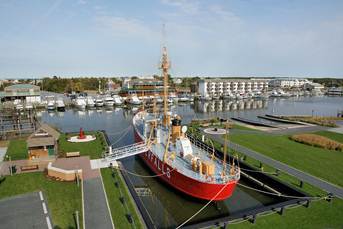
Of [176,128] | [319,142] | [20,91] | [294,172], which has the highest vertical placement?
[20,91]

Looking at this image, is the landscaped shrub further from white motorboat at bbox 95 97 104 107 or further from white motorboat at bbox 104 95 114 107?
white motorboat at bbox 95 97 104 107

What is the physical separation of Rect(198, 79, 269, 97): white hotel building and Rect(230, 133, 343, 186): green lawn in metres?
85.1

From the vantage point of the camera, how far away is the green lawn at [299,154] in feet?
75.4

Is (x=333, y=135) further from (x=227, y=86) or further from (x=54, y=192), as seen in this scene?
(x=227, y=86)

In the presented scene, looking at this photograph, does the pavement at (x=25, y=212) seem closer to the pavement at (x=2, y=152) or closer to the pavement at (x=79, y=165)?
the pavement at (x=79, y=165)

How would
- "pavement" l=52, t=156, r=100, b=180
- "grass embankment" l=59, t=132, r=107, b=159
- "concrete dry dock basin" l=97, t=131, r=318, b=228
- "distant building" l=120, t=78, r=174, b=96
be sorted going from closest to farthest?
"concrete dry dock basin" l=97, t=131, r=318, b=228 < "pavement" l=52, t=156, r=100, b=180 < "grass embankment" l=59, t=132, r=107, b=159 < "distant building" l=120, t=78, r=174, b=96

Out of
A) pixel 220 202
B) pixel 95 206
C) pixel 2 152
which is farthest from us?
pixel 2 152

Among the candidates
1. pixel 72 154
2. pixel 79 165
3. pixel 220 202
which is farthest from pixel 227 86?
pixel 220 202

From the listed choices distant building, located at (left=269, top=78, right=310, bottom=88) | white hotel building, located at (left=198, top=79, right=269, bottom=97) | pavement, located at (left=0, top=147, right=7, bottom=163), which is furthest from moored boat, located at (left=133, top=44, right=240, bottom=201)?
distant building, located at (left=269, top=78, right=310, bottom=88)

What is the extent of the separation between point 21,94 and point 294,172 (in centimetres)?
8670

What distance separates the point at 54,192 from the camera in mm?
18875

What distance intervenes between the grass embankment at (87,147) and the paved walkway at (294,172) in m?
16.7

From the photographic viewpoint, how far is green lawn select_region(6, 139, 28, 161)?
27672 millimetres

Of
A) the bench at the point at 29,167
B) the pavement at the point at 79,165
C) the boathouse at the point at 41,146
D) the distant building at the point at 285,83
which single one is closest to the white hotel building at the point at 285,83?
the distant building at the point at 285,83
